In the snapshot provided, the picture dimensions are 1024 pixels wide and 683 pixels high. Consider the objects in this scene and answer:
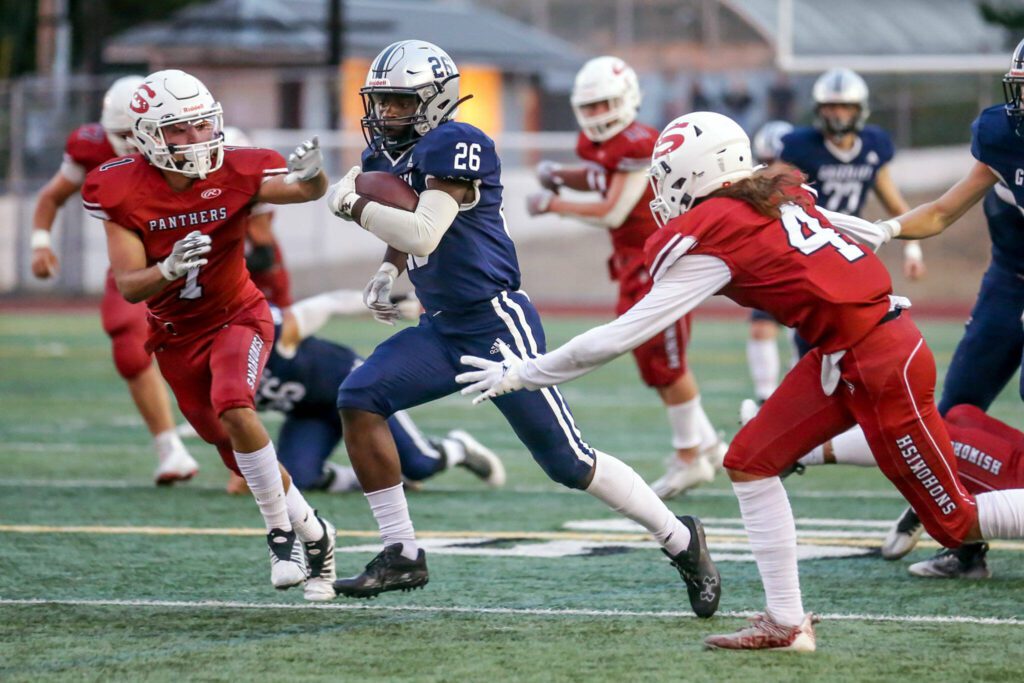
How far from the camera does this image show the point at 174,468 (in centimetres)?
780

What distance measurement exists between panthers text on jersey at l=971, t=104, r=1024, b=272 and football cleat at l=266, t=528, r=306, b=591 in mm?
2458

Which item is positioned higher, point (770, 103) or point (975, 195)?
point (975, 195)

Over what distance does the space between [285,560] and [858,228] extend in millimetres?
1979

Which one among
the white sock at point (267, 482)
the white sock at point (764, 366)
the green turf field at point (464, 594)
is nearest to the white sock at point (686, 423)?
the green turf field at point (464, 594)


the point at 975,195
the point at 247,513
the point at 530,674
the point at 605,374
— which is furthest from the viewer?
the point at 605,374

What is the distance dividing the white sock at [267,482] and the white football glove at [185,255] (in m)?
0.60

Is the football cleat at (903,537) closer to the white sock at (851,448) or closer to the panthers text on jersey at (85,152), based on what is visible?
the white sock at (851,448)

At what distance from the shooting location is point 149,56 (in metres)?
25.0

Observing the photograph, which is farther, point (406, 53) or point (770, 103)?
point (770, 103)

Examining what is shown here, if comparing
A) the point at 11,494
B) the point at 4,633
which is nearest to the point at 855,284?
the point at 4,633

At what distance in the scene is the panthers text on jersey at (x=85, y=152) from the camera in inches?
310

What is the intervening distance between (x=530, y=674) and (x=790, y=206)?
55.6 inches

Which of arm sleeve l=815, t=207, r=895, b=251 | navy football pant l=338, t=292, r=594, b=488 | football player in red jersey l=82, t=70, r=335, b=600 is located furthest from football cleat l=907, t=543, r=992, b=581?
football player in red jersey l=82, t=70, r=335, b=600

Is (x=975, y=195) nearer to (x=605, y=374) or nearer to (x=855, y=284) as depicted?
(x=855, y=284)
